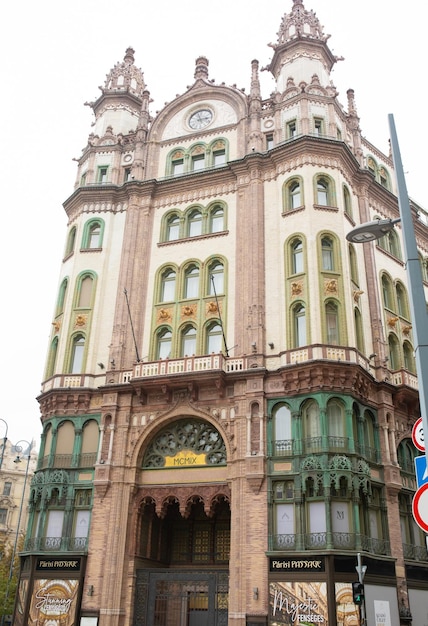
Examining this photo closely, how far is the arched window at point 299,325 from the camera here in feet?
111

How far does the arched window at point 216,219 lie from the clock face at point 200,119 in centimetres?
790

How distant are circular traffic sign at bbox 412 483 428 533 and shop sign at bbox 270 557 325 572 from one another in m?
19.8

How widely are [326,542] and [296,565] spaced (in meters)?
1.76

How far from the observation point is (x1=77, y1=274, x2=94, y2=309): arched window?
4019 centimetres

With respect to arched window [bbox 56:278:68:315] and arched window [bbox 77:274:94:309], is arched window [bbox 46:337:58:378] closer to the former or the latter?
arched window [bbox 56:278:68:315]

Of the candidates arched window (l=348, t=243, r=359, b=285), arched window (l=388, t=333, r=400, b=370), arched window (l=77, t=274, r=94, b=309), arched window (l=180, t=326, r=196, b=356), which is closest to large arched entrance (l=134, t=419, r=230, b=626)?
arched window (l=180, t=326, r=196, b=356)

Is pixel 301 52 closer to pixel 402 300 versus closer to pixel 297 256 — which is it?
pixel 297 256

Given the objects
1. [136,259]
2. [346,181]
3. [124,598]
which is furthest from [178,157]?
[124,598]

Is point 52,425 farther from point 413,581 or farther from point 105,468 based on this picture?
point 413,581

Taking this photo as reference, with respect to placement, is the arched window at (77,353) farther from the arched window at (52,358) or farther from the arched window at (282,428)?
the arched window at (282,428)

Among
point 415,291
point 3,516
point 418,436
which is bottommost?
point 418,436

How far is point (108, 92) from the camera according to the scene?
161 ft

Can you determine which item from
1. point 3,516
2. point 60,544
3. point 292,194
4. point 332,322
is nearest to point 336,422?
point 332,322

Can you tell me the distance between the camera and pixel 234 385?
112ft
